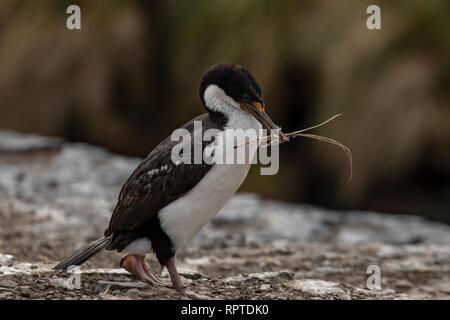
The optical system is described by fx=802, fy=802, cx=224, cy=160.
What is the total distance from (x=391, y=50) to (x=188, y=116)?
2183mm

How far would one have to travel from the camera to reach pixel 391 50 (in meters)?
7.40

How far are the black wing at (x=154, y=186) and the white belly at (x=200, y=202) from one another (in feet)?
0.11

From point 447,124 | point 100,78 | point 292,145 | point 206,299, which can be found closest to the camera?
point 206,299

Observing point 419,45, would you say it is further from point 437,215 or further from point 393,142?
point 437,215

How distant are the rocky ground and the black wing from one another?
335 millimetres

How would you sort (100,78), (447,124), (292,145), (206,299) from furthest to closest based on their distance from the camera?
(100,78) < (292,145) < (447,124) < (206,299)

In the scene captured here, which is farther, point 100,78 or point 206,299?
point 100,78

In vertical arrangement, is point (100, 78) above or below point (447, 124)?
above

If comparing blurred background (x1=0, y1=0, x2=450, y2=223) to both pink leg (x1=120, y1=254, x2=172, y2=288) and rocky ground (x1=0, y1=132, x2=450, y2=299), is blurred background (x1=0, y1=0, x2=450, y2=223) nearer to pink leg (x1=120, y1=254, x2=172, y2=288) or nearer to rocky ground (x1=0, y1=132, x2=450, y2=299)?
rocky ground (x1=0, y1=132, x2=450, y2=299)

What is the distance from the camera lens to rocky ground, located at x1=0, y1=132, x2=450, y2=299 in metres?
4.05

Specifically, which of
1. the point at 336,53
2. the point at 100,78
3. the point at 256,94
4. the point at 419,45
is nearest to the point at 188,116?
the point at 100,78

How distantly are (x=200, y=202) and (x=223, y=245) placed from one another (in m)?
2.23

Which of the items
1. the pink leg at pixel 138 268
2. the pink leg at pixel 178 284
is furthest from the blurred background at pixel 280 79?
the pink leg at pixel 178 284

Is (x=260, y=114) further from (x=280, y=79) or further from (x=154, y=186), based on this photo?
(x=280, y=79)
